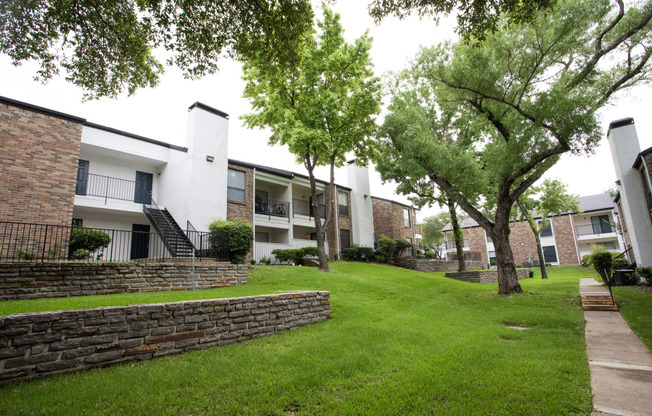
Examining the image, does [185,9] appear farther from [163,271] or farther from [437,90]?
[437,90]

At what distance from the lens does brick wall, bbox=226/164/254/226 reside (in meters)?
16.4

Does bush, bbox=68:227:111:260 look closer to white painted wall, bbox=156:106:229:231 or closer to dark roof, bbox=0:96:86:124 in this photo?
white painted wall, bbox=156:106:229:231

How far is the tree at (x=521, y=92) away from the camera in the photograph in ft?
30.2

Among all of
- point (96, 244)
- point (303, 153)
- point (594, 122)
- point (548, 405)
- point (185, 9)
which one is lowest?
point (548, 405)

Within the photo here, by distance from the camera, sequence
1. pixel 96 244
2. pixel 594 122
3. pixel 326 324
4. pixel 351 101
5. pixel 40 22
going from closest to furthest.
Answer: pixel 40 22 → pixel 326 324 → pixel 594 122 → pixel 96 244 → pixel 351 101

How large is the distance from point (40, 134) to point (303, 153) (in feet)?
33.7

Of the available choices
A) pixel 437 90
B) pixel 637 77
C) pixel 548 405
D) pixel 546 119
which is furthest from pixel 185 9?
pixel 637 77

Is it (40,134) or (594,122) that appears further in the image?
(40,134)

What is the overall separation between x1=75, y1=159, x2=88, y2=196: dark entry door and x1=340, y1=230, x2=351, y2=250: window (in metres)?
15.3

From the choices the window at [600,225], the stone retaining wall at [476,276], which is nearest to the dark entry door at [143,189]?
the stone retaining wall at [476,276]

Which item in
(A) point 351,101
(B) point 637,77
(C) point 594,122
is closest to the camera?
(C) point 594,122

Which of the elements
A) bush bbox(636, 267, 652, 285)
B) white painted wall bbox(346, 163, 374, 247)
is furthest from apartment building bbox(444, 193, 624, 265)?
bush bbox(636, 267, 652, 285)

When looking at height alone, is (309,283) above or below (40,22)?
below

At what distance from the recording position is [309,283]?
11.0 metres
